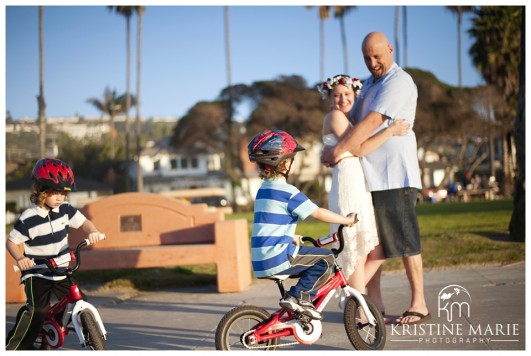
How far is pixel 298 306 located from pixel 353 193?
1.38 m

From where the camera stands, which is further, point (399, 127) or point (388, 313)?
point (388, 313)

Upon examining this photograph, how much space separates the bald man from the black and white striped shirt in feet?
Result: 6.46

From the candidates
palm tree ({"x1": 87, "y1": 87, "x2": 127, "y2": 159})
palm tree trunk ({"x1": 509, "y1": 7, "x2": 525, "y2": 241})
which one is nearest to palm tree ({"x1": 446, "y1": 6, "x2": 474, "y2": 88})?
palm tree trunk ({"x1": 509, "y1": 7, "x2": 525, "y2": 241})

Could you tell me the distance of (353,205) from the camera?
598 cm

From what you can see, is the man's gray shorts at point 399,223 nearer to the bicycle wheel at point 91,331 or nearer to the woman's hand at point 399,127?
the woman's hand at point 399,127

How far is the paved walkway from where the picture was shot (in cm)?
542

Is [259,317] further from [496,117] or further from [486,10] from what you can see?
[496,117]

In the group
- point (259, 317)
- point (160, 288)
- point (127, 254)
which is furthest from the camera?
point (160, 288)

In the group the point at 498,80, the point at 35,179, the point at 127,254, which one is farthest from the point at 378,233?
the point at 498,80

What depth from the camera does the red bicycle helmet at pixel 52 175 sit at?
5277mm

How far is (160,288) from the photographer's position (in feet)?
30.6

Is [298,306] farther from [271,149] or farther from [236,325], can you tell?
[271,149]

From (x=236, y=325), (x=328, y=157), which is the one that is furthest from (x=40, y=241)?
(x=328, y=157)

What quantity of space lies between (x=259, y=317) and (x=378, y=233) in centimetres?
162
